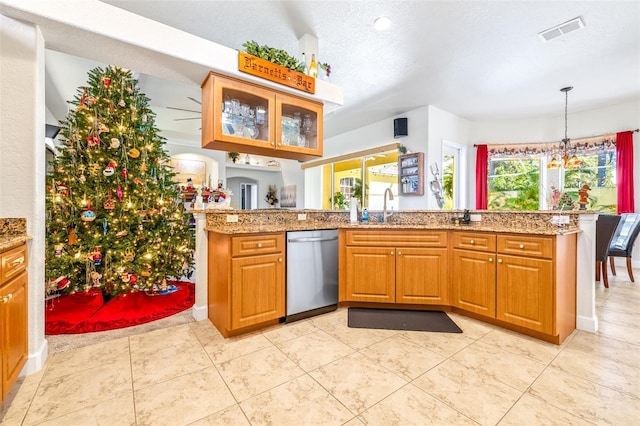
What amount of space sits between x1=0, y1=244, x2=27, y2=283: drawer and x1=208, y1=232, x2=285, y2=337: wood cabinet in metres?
1.16

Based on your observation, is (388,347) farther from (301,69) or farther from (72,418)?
(301,69)

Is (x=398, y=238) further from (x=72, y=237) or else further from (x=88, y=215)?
(x=72, y=237)

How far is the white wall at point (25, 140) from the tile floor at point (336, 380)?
54 centimetres

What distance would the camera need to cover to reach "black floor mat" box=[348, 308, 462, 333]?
96.7 inches

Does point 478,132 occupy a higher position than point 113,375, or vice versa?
point 478,132

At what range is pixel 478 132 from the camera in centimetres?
562

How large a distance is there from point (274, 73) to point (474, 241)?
94.5 inches

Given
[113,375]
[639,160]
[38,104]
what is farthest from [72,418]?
[639,160]

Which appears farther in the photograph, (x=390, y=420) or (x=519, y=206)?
(x=519, y=206)

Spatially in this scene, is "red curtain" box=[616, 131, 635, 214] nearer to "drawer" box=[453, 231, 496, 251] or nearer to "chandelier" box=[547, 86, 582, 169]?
"chandelier" box=[547, 86, 582, 169]

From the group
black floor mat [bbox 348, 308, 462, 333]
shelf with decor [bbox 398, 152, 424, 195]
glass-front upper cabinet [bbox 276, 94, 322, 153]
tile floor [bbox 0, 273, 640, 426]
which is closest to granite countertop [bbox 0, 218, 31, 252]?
tile floor [bbox 0, 273, 640, 426]

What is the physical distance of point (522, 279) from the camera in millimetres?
2264

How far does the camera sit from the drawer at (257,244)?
223 cm

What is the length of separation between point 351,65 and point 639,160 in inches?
198
